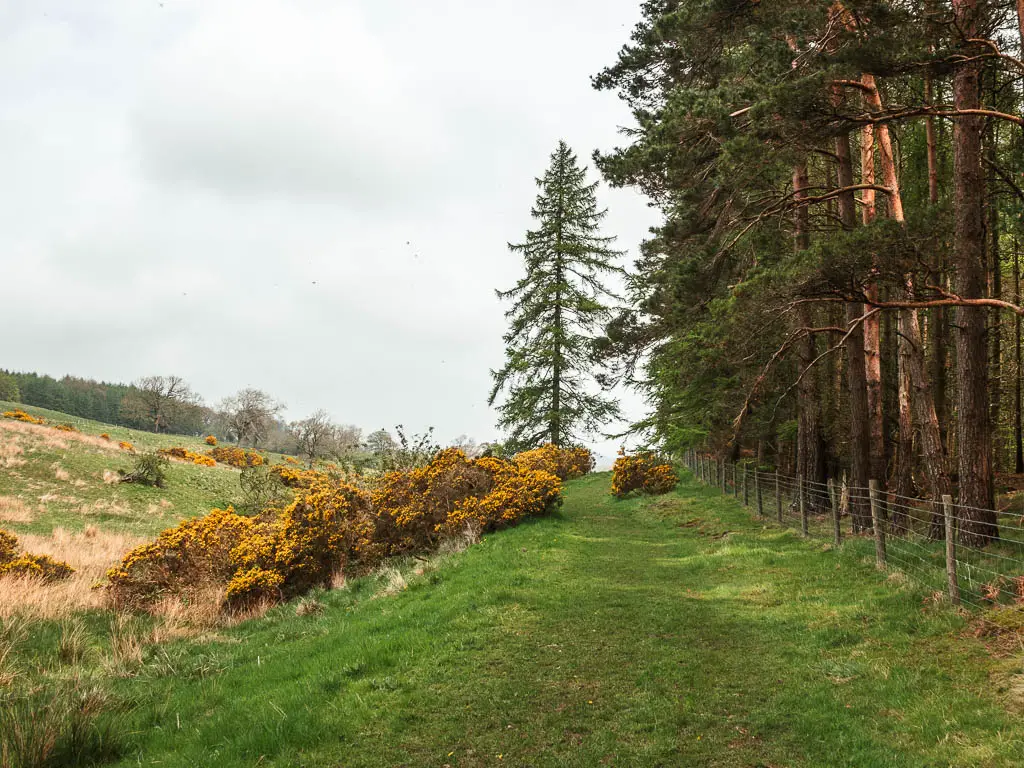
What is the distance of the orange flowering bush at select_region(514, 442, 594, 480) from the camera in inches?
1185

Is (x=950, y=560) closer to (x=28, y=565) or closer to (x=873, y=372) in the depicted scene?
(x=873, y=372)

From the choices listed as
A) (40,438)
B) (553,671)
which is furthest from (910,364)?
(40,438)

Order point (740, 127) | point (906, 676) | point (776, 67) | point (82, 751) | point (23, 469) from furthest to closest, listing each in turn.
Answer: point (23, 469), point (740, 127), point (776, 67), point (906, 676), point (82, 751)

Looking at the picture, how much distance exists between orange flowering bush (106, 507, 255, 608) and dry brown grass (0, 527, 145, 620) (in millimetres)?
546

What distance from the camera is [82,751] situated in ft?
17.3

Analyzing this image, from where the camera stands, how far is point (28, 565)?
13.0 metres

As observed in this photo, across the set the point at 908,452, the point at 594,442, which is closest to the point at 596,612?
the point at 908,452

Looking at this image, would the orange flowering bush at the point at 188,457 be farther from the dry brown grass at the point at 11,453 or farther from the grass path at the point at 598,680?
the grass path at the point at 598,680

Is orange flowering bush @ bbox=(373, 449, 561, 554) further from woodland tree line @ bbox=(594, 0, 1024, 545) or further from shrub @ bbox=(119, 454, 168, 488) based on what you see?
shrub @ bbox=(119, 454, 168, 488)

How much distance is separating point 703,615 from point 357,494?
988 cm

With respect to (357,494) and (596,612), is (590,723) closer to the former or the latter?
(596,612)

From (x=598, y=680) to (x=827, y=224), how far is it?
13.9 meters

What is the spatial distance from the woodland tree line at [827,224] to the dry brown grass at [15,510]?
21.2 meters

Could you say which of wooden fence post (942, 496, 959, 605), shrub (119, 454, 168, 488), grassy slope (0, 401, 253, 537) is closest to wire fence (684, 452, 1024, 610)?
wooden fence post (942, 496, 959, 605)
